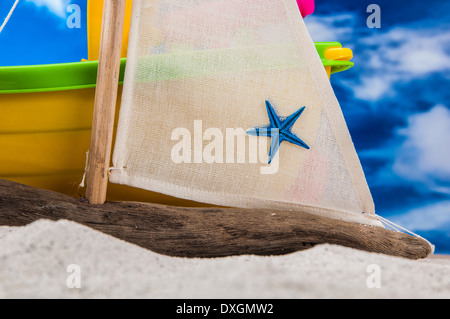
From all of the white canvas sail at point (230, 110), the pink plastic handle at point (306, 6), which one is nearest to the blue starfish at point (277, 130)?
the white canvas sail at point (230, 110)

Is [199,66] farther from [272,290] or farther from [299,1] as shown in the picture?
[272,290]

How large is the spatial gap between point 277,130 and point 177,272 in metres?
0.53

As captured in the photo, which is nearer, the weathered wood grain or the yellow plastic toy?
the weathered wood grain

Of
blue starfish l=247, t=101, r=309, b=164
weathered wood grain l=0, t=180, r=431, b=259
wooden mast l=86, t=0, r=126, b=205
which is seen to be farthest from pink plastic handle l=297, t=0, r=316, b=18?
weathered wood grain l=0, t=180, r=431, b=259

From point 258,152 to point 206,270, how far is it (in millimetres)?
446

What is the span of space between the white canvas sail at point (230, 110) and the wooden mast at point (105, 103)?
4 cm

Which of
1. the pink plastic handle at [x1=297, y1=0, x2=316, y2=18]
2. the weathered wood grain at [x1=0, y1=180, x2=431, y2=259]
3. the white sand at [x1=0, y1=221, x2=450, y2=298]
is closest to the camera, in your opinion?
the white sand at [x1=0, y1=221, x2=450, y2=298]

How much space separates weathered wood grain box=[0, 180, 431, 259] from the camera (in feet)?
3.94

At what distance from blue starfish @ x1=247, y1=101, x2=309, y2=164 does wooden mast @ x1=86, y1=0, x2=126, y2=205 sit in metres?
0.41

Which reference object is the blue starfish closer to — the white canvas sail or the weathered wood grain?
the white canvas sail

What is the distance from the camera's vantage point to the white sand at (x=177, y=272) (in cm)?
83

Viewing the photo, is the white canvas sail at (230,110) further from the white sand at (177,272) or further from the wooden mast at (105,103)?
the white sand at (177,272)
